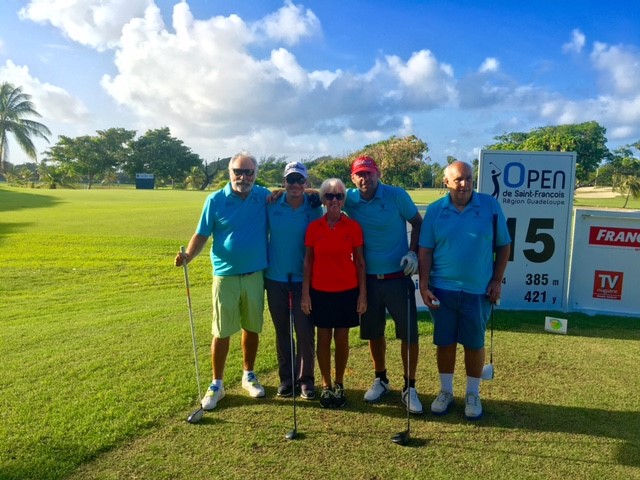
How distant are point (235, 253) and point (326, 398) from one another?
1.46 meters

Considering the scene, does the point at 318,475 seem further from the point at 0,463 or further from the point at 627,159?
the point at 627,159

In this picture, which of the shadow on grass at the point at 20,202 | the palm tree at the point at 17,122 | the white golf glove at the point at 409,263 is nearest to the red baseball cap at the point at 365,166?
the white golf glove at the point at 409,263

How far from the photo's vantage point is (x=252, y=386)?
4379 millimetres

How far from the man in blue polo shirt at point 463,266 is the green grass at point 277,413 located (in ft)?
1.83

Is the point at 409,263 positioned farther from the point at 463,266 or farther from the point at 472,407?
the point at 472,407

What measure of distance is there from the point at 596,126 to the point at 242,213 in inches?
3201

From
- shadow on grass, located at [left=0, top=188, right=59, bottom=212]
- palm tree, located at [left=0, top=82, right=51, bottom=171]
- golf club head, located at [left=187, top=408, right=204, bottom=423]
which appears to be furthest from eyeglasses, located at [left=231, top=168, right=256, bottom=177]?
palm tree, located at [left=0, top=82, right=51, bottom=171]

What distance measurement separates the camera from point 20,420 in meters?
3.80

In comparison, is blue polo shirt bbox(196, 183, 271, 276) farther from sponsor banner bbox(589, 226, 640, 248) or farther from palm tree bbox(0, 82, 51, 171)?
palm tree bbox(0, 82, 51, 171)

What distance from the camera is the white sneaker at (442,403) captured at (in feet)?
13.1

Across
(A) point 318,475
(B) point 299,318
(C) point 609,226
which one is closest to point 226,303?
(B) point 299,318

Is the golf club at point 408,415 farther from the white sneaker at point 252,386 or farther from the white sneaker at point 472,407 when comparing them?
the white sneaker at point 252,386

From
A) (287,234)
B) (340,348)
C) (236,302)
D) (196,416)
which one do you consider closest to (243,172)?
(287,234)

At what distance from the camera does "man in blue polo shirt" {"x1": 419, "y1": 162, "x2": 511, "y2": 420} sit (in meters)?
3.82
